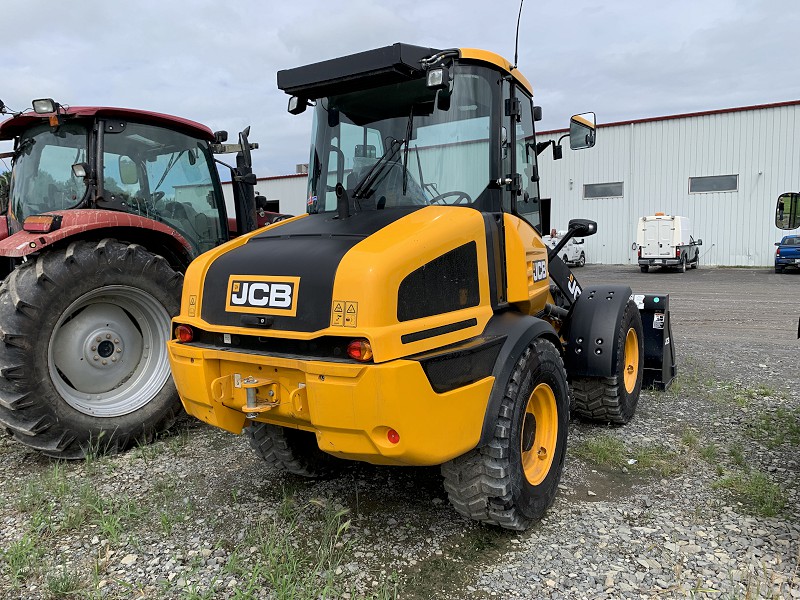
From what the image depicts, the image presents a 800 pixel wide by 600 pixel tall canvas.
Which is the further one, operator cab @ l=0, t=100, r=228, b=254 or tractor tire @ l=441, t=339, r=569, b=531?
operator cab @ l=0, t=100, r=228, b=254

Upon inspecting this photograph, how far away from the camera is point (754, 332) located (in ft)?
A: 31.4

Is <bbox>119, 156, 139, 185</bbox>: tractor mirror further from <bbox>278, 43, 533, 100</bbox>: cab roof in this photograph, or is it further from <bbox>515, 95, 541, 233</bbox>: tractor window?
<bbox>515, 95, 541, 233</bbox>: tractor window

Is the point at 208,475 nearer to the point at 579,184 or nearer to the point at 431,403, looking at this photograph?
the point at 431,403

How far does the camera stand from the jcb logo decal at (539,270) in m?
3.70

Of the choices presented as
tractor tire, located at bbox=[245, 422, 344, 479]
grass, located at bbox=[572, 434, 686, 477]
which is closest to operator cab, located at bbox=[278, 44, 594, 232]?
tractor tire, located at bbox=[245, 422, 344, 479]

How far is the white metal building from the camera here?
2234 cm

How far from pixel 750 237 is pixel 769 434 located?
2137cm

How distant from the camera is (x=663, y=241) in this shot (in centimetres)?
2142

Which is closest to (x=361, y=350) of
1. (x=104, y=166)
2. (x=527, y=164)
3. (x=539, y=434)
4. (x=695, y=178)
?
(x=539, y=434)

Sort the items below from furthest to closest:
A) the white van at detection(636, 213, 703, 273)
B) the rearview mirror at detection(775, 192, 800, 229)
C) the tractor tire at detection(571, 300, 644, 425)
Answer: the white van at detection(636, 213, 703, 273) < the tractor tire at detection(571, 300, 644, 425) < the rearview mirror at detection(775, 192, 800, 229)

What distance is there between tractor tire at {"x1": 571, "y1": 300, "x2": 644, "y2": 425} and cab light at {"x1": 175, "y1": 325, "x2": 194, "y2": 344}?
3.08 meters

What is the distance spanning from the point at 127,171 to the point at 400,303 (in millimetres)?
3453

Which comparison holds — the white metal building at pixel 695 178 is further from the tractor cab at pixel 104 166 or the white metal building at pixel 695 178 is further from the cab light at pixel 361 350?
the cab light at pixel 361 350

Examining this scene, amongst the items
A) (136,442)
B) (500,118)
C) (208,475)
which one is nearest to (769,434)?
(500,118)
